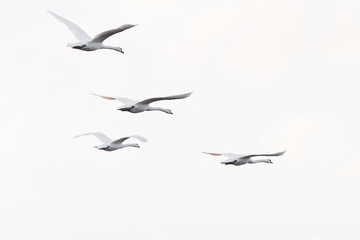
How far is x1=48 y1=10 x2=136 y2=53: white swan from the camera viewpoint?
65.9m

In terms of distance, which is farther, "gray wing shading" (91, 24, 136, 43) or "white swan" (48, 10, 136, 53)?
"white swan" (48, 10, 136, 53)

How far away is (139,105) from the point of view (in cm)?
7006

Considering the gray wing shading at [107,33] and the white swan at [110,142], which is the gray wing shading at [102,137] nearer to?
the white swan at [110,142]

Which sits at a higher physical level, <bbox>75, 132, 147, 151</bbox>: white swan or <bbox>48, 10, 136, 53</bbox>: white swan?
<bbox>48, 10, 136, 53</bbox>: white swan

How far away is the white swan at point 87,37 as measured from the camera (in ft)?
216

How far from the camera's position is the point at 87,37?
239 ft

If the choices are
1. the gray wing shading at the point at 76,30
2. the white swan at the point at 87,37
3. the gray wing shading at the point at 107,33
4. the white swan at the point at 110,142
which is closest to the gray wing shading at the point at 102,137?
the white swan at the point at 110,142

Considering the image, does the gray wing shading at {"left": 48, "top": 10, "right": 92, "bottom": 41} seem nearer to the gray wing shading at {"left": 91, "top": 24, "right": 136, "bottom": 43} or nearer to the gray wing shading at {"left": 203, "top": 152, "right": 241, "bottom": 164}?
the gray wing shading at {"left": 91, "top": 24, "right": 136, "bottom": 43}

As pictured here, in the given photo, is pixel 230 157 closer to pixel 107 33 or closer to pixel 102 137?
pixel 102 137

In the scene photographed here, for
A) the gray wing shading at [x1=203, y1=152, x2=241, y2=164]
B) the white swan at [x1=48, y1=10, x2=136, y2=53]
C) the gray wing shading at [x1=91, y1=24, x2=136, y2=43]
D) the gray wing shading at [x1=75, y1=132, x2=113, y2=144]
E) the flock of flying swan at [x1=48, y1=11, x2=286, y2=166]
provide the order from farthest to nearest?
the gray wing shading at [x1=75, y1=132, x2=113, y2=144] < the gray wing shading at [x1=203, y1=152, x2=241, y2=164] < the flock of flying swan at [x1=48, y1=11, x2=286, y2=166] < the white swan at [x1=48, y1=10, x2=136, y2=53] < the gray wing shading at [x1=91, y1=24, x2=136, y2=43]

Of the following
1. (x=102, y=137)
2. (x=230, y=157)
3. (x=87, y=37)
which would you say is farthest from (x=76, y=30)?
(x=230, y=157)

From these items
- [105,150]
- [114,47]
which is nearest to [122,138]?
[105,150]

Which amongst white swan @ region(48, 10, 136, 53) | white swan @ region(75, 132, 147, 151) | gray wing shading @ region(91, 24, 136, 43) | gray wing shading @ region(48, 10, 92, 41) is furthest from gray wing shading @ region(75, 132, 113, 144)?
gray wing shading @ region(91, 24, 136, 43)

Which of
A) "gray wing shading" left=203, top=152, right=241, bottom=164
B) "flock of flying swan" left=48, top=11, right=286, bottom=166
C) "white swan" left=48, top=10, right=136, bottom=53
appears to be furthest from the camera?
"gray wing shading" left=203, top=152, right=241, bottom=164
